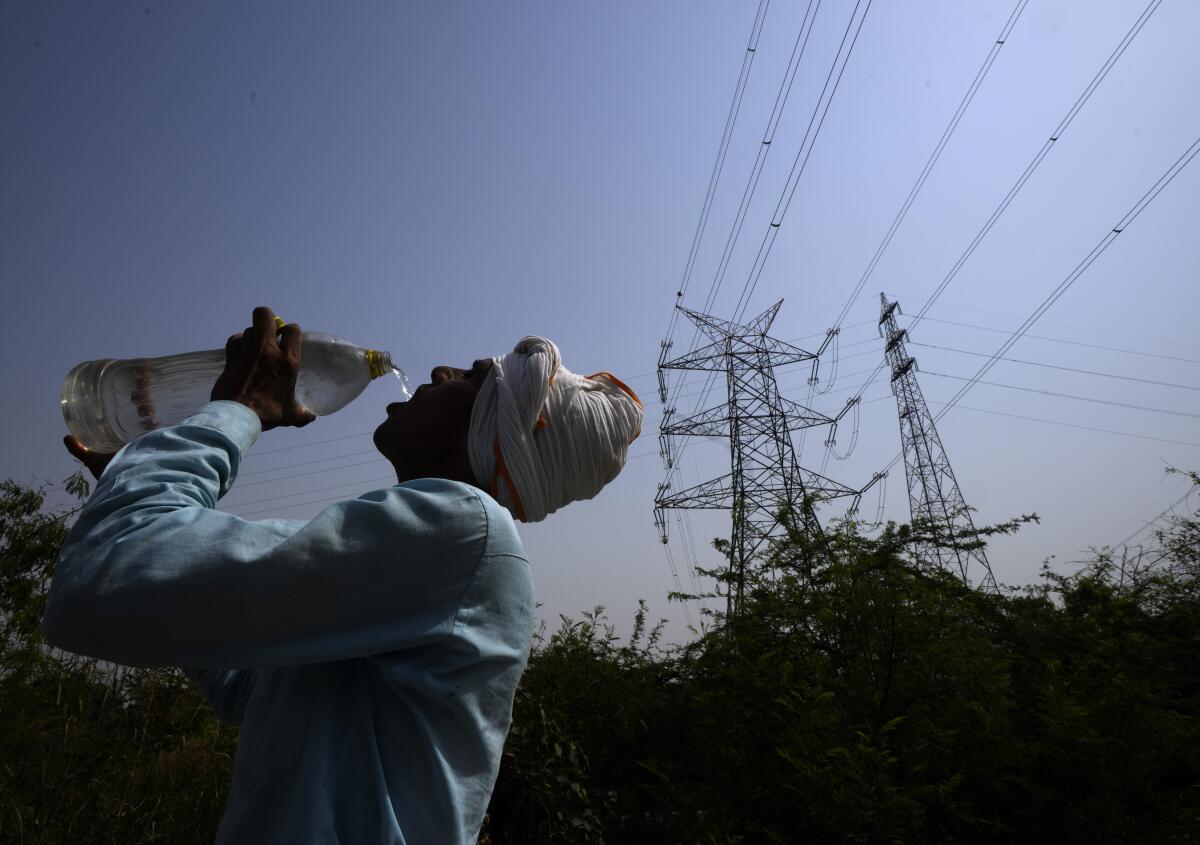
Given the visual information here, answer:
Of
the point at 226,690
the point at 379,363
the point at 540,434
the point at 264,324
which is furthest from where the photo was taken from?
the point at 379,363

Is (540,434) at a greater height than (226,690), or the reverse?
(540,434)

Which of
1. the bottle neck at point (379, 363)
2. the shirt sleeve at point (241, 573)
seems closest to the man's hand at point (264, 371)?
Result: the shirt sleeve at point (241, 573)

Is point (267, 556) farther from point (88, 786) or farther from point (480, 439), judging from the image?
point (88, 786)

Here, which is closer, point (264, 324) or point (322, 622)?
point (322, 622)

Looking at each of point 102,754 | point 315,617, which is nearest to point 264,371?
point 315,617

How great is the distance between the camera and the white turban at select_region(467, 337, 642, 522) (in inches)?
60.2

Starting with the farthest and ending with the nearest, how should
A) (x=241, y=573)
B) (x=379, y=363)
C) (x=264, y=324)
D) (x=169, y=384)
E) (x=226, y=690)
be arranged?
(x=169, y=384), (x=379, y=363), (x=226, y=690), (x=264, y=324), (x=241, y=573)

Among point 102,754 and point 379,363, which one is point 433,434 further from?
point 102,754

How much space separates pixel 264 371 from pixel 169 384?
139 cm

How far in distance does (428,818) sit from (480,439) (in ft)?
2.41

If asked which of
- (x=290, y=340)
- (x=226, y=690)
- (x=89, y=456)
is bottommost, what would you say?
(x=226, y=690)

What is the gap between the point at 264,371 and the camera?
1.30 m

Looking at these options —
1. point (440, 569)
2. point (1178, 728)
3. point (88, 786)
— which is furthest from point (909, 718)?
point (88, 786)

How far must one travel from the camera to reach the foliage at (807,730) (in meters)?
3.79
